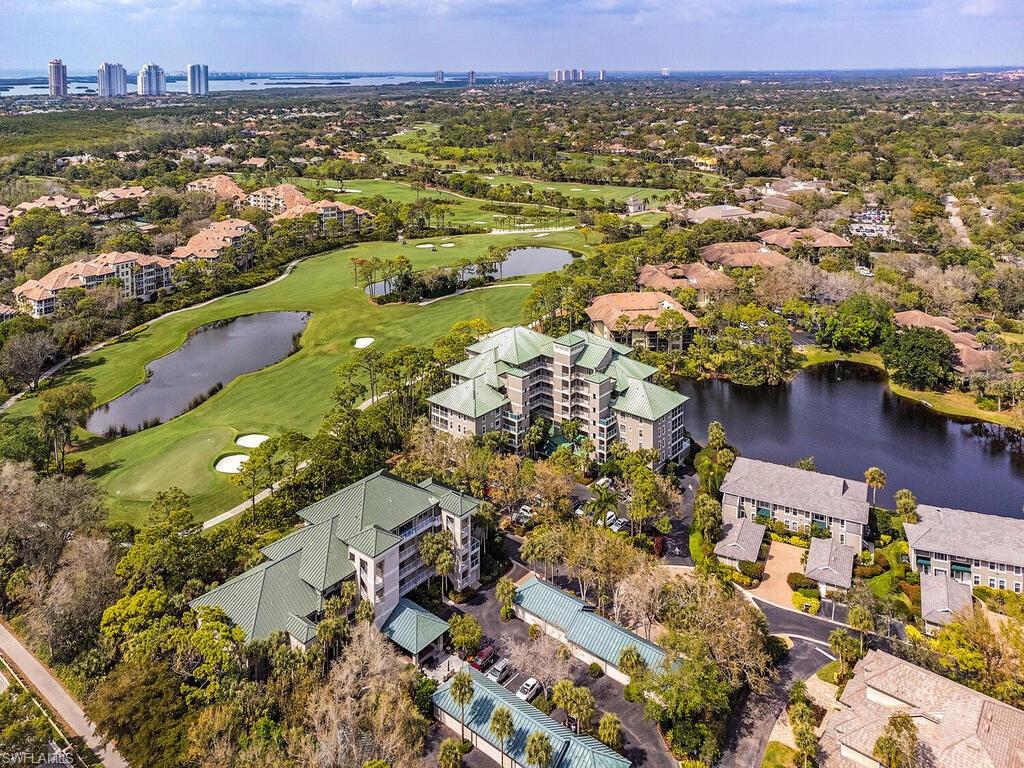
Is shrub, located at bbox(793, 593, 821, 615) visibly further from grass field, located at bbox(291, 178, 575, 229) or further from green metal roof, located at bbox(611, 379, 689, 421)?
grass field, located at bbox(291, 178, 575, 229)

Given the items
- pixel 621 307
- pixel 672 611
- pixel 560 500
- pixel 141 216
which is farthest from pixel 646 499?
pixel 141 216

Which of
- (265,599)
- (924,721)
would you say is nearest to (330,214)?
(265,599)

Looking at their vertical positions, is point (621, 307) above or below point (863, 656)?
above

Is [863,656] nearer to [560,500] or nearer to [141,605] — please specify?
[560,500]

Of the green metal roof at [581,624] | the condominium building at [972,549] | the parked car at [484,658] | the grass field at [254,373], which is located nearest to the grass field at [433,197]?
the grass field at [254,373]

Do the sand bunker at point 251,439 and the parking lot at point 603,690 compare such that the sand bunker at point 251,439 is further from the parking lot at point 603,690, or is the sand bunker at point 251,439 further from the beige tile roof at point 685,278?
the beige tile roof at point 685,278

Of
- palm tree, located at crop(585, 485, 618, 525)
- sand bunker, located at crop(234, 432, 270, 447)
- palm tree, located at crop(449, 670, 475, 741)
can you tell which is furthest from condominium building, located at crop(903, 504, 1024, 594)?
sand bunker, located at crop(234, 432, 270, 447)

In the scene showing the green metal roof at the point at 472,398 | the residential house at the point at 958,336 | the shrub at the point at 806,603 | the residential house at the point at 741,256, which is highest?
the residential house at the point at 741,256
